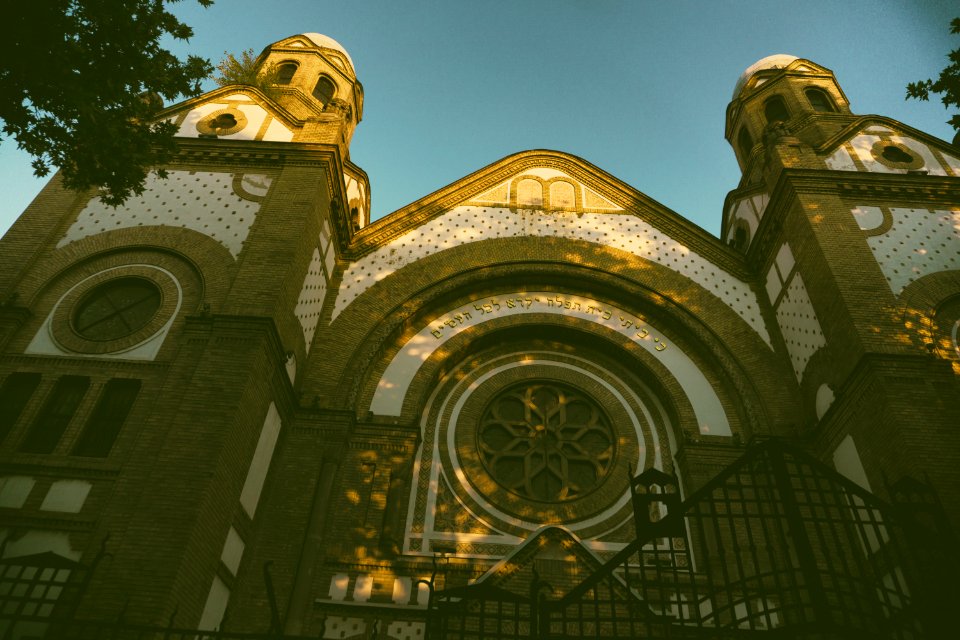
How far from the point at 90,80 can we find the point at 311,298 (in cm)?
601

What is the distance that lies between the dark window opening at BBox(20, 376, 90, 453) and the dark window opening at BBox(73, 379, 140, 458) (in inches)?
14.5

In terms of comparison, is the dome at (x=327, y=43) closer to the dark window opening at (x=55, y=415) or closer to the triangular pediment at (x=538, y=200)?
the triangular pediment at (x=538, y=200)

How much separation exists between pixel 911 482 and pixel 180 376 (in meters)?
10.7

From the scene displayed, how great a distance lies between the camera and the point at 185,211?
13539 millimetres

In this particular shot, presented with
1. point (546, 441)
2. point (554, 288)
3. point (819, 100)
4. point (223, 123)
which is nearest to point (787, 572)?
point (546, 441)

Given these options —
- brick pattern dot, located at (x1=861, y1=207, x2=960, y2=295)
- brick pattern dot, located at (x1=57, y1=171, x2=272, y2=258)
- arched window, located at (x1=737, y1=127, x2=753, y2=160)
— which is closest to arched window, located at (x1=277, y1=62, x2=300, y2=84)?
brick pattern dot, located at (x1=57, y1=171, x2=272, y2=258)

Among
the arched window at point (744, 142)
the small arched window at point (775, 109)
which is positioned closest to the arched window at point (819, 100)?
the small arched window at point (775, 109)

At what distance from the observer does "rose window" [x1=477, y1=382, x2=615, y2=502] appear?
1345cm

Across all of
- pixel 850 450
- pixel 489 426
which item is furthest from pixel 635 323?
pixel 850 450

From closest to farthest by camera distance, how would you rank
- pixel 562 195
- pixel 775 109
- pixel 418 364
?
pixel 418 364, pixel 562 195, pixel 775 109

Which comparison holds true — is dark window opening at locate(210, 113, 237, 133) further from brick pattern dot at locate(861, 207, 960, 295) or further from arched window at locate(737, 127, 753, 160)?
arched window at locate(737, 127, 753, 160)

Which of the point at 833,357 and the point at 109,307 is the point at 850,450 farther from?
the point at 109,307

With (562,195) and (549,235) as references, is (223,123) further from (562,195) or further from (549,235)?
(562,195)

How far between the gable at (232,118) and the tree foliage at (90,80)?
586 cm
